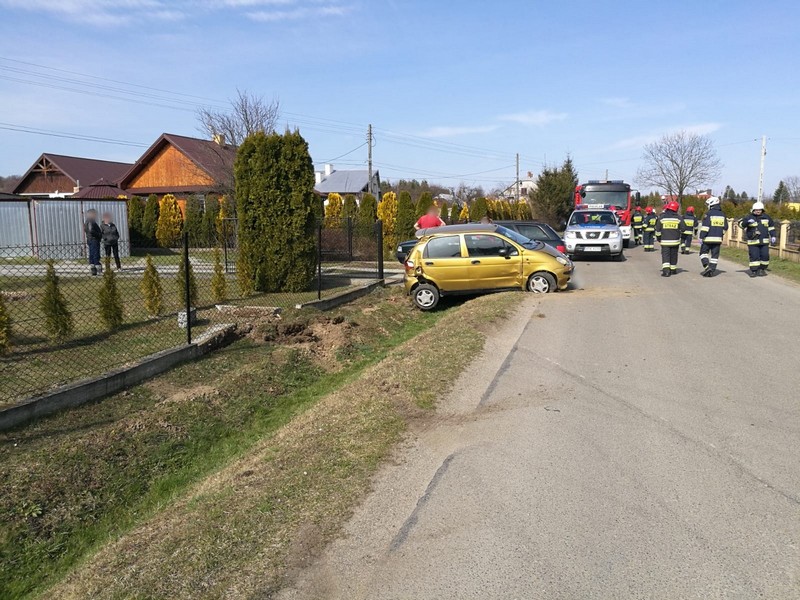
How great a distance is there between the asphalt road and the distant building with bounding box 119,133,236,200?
31955 millimetres

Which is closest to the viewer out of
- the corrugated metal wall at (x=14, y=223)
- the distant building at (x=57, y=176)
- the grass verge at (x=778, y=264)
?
the grass verge at (x=778, y=264)

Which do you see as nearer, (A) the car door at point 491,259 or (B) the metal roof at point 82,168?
(A) the car door at point 491,259

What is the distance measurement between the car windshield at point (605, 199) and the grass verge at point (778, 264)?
19.1 feet

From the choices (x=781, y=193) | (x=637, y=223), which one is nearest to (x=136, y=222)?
(x=637, y=223)

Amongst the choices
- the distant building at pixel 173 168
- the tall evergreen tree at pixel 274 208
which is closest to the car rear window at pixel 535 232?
the tall evergreen tree at pixel 274 208

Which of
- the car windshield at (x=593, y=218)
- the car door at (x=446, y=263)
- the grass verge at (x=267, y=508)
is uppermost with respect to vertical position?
the car windshield at (x=593, y=218)

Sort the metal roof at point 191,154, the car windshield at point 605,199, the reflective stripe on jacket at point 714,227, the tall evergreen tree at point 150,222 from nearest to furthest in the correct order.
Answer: the reflective stripe on jacket at point 714,227
the car windshield at point 605,199
the tall evergreen tree at point 150,222
the metal roof at point 191,154

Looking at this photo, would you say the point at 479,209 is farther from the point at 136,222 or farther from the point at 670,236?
the point at 670,236

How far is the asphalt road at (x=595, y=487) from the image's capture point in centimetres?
323

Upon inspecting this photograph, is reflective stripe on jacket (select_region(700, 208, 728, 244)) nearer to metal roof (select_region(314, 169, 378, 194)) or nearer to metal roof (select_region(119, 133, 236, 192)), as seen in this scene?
metal roof (select_region(119, 133, 236, 192))

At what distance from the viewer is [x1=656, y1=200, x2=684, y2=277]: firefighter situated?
50.8 feet

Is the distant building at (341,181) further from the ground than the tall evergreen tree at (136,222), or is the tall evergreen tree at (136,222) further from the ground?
the distant building at (341,181)

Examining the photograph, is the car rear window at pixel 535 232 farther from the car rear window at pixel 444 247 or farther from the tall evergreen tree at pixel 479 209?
the tall evergreen tree at pixel 479 209

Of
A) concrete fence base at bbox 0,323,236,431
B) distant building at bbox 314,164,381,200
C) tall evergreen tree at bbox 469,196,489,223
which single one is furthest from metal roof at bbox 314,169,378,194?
concrete fence base at bbox 0,323,236,431
